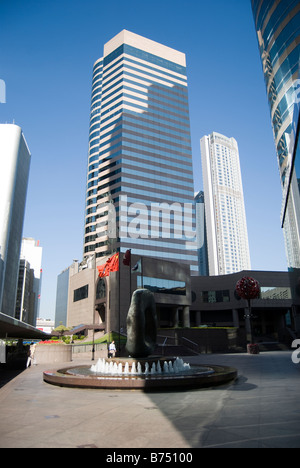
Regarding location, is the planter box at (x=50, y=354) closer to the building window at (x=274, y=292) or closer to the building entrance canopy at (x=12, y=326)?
the building entrance canopy at (x=12, y=326)

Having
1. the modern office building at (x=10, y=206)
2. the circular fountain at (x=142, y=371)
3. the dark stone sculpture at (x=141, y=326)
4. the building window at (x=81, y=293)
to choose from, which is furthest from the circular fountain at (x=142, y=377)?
the modern office building at (x=10, y=206)

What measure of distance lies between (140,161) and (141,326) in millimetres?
89301

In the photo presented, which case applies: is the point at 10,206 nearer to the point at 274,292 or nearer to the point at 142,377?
the point at 274,292

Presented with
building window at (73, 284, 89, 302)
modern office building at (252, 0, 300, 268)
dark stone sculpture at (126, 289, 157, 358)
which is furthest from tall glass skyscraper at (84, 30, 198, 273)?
dark stone sculpture at (126, 289, 157, 358)

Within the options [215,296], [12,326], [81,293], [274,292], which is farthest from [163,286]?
[12,326]

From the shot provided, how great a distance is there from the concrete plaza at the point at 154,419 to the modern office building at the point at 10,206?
121423 millimetres

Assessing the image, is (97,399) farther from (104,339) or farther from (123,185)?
(123,185)

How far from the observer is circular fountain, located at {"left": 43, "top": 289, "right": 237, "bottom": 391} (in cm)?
1239

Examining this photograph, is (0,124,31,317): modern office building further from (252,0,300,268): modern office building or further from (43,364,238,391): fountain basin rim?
(43,364,238,391): fountain basin rim

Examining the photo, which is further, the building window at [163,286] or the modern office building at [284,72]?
the building window at [163,286]

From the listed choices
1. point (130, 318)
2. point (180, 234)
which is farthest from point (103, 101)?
point (130, 318)

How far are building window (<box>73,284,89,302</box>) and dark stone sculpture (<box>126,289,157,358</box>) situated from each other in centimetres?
5033

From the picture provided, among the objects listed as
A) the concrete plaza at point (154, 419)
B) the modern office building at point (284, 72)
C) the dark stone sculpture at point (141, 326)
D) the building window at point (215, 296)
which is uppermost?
the modern office building at point (284, 72)

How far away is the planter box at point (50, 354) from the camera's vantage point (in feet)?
102
